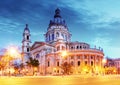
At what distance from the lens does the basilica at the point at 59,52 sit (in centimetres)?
10894

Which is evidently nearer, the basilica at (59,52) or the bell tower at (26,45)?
the basilica at (59,52)

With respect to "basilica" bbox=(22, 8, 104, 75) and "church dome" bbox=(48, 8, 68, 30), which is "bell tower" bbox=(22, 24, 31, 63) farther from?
"church dome" bbox=(48, 8, 68, 30)

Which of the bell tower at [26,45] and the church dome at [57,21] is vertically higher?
the church dome at [57,21]

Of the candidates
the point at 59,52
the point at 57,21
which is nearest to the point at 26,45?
the point at 57,21

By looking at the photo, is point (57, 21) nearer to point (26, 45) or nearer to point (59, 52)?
point (26, 45)

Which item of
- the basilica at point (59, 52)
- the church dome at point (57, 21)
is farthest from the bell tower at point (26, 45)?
the church dome at point (57, 21)

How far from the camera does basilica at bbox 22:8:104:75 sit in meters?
109

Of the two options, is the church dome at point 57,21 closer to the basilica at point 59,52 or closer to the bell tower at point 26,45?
the basilica at point 59,52

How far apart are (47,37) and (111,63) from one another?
51.0m

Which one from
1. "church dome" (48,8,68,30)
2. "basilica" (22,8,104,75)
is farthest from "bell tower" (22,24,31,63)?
"church dome" (48,8,68,30)

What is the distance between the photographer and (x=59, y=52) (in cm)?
11356

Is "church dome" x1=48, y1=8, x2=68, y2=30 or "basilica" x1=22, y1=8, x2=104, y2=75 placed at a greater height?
"church dome" x1=48, y1=8, x2=68, y2=30

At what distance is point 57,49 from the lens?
119 meters

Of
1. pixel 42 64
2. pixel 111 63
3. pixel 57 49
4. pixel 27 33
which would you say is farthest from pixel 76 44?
pixel 111 63
